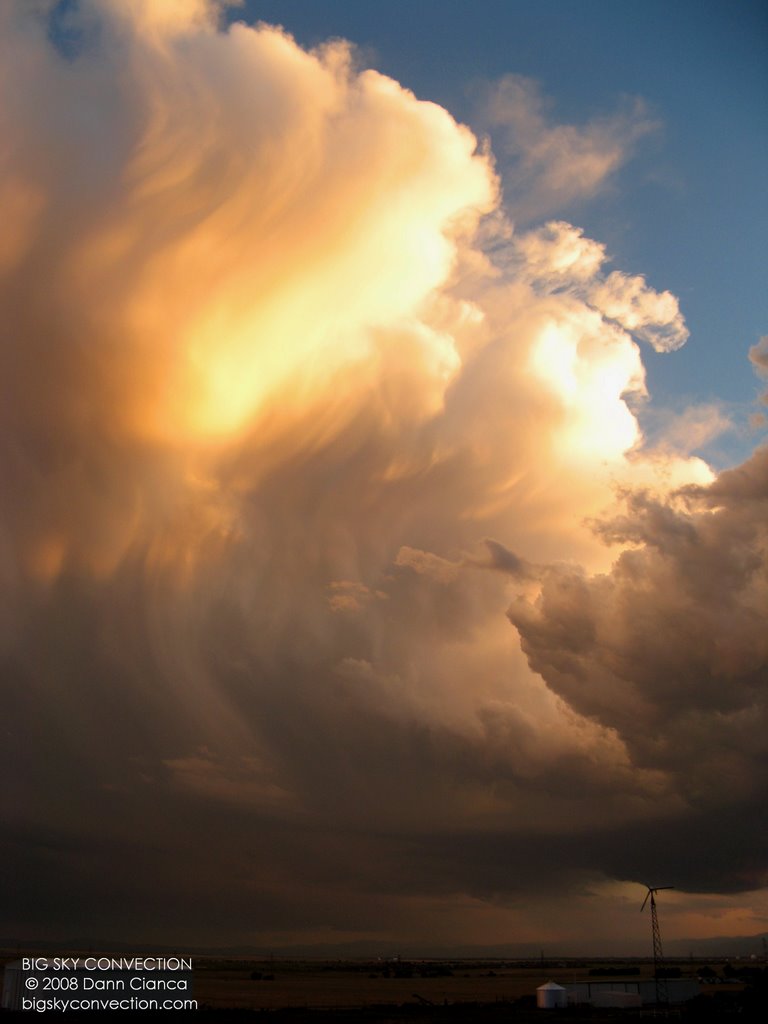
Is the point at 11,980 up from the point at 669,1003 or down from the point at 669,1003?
up

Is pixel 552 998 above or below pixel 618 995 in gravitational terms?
above

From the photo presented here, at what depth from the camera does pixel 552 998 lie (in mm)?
182625

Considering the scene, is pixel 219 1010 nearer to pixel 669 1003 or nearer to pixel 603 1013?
pixel 603 1013

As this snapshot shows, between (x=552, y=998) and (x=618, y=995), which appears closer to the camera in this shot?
(x=552, y=998)

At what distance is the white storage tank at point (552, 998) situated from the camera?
596ft

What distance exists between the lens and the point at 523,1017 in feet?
513

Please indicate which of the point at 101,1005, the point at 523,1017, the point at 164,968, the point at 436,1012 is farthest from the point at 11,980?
the point at 523,1017

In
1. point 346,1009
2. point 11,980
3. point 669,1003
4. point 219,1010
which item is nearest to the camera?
point 11,980

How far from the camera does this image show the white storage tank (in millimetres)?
181750

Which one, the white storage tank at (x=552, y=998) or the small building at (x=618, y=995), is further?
the small building at (x=618, y=995)

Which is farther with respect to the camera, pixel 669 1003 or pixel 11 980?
pixel 669 1003

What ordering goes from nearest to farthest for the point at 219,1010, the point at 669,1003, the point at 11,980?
the point at 11,980, the point at 219,1010, the point at 669,1003

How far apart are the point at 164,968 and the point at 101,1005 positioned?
1695cm

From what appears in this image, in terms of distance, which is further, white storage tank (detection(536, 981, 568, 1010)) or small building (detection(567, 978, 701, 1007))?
small building (detection(567, 978, 701, 1007))
